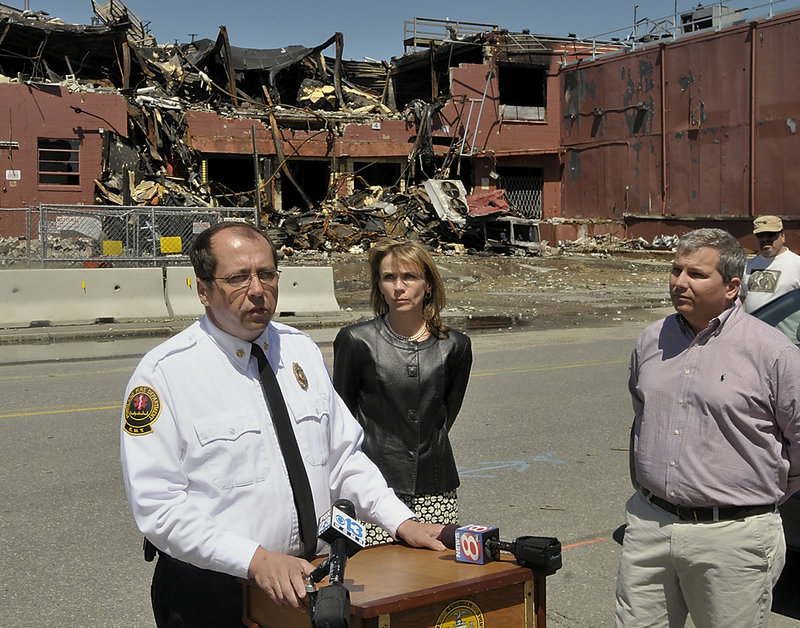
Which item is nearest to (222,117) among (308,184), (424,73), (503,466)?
(308,184)

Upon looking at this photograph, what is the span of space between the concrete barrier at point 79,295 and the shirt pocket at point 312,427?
1439cm

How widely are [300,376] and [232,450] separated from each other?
329 millimetres

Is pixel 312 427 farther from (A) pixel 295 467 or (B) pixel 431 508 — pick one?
(B) pixel 431 508

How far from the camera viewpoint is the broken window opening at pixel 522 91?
3772 centimetres

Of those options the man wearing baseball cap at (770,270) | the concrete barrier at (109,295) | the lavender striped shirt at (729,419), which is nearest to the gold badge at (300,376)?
the lavender striped shirt at (729,419)

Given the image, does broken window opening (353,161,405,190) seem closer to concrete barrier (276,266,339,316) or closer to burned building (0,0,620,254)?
burned building (0,0,620,254)

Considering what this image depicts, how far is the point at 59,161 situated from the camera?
29.5 metres

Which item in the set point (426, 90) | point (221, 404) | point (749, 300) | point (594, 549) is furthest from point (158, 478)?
point (426, 90)

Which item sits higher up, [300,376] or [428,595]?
[300,376]

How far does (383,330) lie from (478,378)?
7.28 m

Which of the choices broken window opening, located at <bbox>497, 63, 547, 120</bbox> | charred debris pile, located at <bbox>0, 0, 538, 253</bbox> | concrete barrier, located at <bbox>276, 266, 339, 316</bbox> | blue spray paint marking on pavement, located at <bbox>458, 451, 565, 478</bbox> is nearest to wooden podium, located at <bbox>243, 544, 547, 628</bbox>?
blue spray paint marking on pavement, located at <bbox>458, 451, 565, 478</bbox>

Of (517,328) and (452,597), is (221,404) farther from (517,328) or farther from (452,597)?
(517,328)

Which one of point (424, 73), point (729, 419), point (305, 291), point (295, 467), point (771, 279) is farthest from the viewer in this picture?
point (424, 73)

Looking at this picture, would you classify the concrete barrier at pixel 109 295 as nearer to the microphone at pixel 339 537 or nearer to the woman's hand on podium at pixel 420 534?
the woman's hand on podium at pixel 420 534
